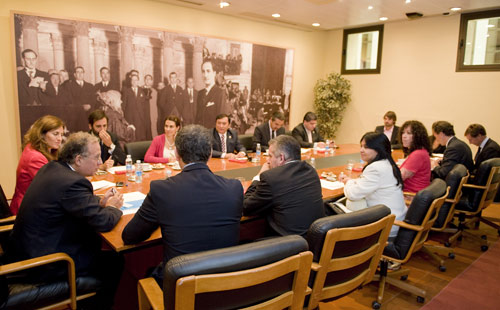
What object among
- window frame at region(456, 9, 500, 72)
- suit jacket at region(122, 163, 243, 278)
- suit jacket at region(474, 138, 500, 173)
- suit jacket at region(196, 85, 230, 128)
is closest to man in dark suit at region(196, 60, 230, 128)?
suit jacket at region(196, 85, 230, 128)

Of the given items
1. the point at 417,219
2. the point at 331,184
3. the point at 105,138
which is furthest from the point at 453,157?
the point at 105,138

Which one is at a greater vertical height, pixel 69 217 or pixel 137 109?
pixel 137 109

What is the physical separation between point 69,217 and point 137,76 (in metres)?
4.14

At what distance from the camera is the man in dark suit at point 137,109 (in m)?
5.69

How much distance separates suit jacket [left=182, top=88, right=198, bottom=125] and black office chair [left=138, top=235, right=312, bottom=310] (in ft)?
16.6

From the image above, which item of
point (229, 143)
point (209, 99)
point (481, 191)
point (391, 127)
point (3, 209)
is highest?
→ point (209, 99)

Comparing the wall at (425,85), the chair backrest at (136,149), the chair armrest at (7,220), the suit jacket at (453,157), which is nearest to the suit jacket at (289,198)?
the chair armrest at (7,220)

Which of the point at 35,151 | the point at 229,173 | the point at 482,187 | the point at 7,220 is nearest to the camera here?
the point at 7,220

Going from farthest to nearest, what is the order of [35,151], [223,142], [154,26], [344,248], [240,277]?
[154,26]
[223,142]
[35,151]
[344,248]
[240,277]

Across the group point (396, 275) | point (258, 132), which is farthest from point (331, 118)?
point (396, 275)

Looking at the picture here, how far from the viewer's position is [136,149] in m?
4.39

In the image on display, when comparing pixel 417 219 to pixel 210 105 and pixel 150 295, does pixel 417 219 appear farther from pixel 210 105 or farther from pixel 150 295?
pixel 210 105

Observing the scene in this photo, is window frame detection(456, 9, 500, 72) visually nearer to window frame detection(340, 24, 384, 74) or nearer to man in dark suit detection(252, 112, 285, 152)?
window frame detection(340, 24, 384, 74)

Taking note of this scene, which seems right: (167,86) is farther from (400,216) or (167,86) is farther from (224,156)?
(400,216)
